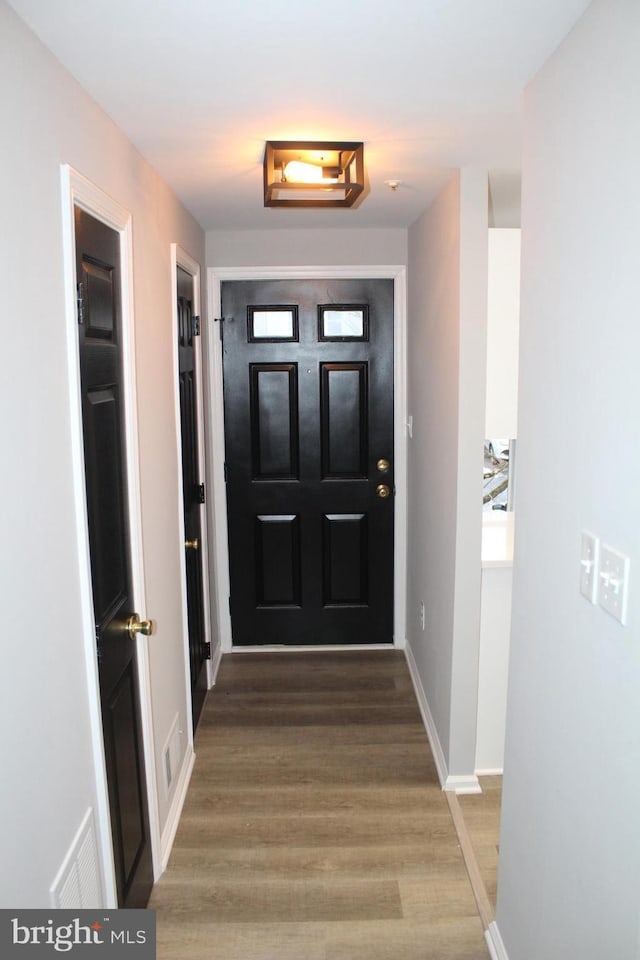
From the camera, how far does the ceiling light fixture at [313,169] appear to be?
2.21m

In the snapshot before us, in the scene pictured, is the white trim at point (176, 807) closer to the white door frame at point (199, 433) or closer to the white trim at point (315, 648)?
the white door frame at point (199, 433)

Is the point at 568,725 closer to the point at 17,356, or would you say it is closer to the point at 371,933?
the point at 371,933

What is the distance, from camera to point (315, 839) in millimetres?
2629

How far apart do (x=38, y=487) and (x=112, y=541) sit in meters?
0.58

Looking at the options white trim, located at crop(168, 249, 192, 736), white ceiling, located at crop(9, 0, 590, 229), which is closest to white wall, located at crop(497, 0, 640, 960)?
white ceiling, located at crop(9, 0, 590, 229)

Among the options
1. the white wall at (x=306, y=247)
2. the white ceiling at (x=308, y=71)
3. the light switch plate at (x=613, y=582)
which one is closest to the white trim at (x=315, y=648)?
the white wall at (x=306, y=247)

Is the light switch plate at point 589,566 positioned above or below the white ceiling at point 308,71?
below

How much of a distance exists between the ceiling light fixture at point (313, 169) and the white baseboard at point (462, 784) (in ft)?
7.02

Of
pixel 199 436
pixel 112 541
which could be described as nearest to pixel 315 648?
pixel 199 436

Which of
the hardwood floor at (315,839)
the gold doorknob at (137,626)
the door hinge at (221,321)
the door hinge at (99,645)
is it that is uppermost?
the door hinge at (221,321)

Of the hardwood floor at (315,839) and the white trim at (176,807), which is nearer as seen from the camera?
the hardwood floor at (315,839)

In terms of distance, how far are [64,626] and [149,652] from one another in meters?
0.82

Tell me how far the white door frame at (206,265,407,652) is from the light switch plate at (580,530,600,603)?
2586 mm

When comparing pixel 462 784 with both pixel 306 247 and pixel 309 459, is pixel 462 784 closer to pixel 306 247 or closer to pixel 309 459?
pixel 309 459
